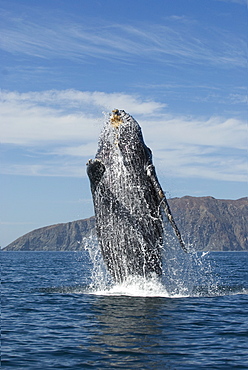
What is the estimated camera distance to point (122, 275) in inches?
714

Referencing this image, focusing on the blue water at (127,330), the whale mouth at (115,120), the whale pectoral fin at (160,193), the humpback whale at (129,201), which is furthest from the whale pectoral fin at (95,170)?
the blue water at (127,330)

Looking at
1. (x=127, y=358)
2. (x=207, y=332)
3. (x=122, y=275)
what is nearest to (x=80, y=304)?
(x=122, y=275)

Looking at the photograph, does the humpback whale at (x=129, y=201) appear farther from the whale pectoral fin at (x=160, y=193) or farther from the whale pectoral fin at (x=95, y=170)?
the whale pectoral fin at (x=95, y=170)

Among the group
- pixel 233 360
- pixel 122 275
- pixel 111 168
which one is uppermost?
pixel 111 168

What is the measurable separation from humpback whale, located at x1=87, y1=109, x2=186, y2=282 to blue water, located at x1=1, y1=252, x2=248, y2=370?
1.24 m

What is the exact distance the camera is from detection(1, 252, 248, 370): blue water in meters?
10.4

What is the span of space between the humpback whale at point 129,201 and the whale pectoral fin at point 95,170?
910mm

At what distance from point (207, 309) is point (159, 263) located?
249 centimetres

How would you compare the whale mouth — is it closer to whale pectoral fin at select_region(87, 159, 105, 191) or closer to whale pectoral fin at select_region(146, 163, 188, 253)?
whale pectoral fin at select_region(146, 163, 188, 253)

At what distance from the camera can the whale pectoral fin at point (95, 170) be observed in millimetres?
15864

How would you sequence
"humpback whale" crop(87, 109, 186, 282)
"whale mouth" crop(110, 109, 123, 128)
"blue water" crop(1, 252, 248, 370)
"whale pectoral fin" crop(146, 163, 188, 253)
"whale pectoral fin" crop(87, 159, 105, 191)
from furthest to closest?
1. "whale mouth" crop(110, 109, 123, 128)
2. "humpback whale" crop(87, 109, 186, 282)
3. "whale pectoral fin" crop(146, 163, 188, 253)
4. "whale pectoral fin" crop(87, 159, 105, 191)
5. "blue water" crop(1, 252, 248, 370)

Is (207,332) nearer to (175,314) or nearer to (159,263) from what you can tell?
(175,314)

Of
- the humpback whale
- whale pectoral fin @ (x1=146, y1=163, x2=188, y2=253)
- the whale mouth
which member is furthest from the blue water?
the whale mouth

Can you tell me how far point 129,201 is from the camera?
17.5 meters
